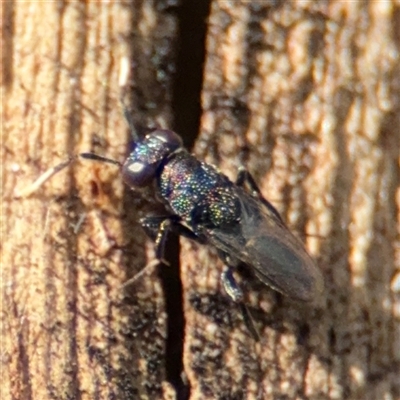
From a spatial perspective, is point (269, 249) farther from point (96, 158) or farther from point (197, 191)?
point (96, 158)

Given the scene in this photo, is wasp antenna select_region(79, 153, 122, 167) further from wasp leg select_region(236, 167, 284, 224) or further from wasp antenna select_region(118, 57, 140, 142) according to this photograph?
wasp leg select_region(236, 167, 284, 224)

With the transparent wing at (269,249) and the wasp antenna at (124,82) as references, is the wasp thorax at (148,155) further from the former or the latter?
the transparent wing at (269,249)

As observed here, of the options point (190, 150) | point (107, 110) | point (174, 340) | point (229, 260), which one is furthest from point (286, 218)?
point (107, 110)

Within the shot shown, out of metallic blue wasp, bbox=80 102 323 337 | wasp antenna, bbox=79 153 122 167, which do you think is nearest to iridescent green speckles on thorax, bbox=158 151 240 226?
metallic blue wasp, bbox=80 102 323 337

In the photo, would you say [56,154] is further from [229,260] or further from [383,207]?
[383,207]

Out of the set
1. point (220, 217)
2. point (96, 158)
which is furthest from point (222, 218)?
point (96, 158)

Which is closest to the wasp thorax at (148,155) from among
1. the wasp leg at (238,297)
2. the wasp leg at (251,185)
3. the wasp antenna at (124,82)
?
the wasp antenna at (124,82)
